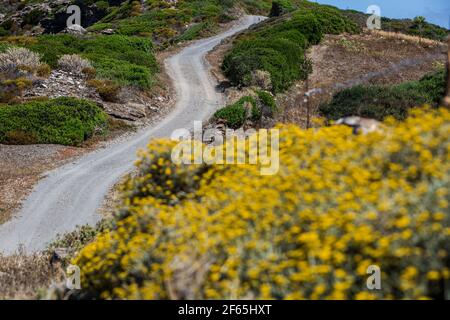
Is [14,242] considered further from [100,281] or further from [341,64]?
[341,64]

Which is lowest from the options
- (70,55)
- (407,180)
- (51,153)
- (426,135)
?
(407,180)

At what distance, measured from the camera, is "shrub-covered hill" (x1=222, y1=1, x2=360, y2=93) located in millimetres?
31375

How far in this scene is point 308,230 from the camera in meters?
5.48

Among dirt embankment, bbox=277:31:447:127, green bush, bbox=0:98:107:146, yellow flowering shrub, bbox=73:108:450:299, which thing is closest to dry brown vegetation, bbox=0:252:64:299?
yellow flowering shrub, bbox=73:108:450:299

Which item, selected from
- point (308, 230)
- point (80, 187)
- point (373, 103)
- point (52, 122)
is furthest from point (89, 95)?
point (308, 230)

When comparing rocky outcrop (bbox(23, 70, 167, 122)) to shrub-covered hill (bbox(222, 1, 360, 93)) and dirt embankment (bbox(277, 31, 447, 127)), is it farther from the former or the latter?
dirt embankment (bbox(277, 31, 447, 127))

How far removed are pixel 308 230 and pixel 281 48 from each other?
31.8 meters

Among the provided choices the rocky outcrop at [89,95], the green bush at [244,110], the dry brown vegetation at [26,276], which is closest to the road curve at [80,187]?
the rocky outcrop at [89,95]

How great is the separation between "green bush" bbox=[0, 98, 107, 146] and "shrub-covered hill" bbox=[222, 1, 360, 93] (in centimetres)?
1057

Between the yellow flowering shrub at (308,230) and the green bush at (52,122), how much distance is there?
1644 cm

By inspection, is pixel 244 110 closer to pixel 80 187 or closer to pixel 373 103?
pixel 373 103

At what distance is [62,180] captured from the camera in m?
18.6

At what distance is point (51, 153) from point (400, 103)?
574 inches

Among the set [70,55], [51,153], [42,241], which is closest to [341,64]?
Answer: [70,55]
